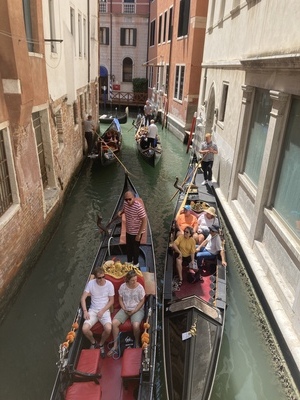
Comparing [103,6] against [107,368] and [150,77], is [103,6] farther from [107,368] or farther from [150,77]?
[107,368]

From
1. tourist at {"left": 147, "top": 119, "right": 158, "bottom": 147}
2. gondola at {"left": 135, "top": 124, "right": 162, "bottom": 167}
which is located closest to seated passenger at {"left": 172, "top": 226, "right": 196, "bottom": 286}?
gondola at {"left": 135, "top": 124, "right": 162, "bottom": 167}

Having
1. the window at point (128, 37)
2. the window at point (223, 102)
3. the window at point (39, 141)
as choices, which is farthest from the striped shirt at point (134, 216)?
the window at point (128, 37)

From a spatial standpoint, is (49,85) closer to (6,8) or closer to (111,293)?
(6,8)

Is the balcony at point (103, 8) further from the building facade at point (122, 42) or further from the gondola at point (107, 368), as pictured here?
the gondola at point (107, 368)

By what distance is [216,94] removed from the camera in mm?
9281

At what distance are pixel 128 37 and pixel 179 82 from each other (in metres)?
10.8

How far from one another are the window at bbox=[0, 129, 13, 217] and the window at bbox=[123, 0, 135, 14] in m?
22.3

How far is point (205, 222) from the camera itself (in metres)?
5.45

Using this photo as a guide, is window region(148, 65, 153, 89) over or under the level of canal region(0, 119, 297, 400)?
over

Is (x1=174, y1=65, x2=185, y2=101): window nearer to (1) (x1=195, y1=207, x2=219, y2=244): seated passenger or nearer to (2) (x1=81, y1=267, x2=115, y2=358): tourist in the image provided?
(1) (x1=195, y1=207, x2=219, y2=244): seated passenger

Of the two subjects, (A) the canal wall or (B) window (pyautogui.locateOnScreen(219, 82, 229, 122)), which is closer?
(A) the canal wall

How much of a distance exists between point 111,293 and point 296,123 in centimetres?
304

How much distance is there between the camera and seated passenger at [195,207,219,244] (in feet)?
17.3

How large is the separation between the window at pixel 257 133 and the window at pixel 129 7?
67.9 feet
